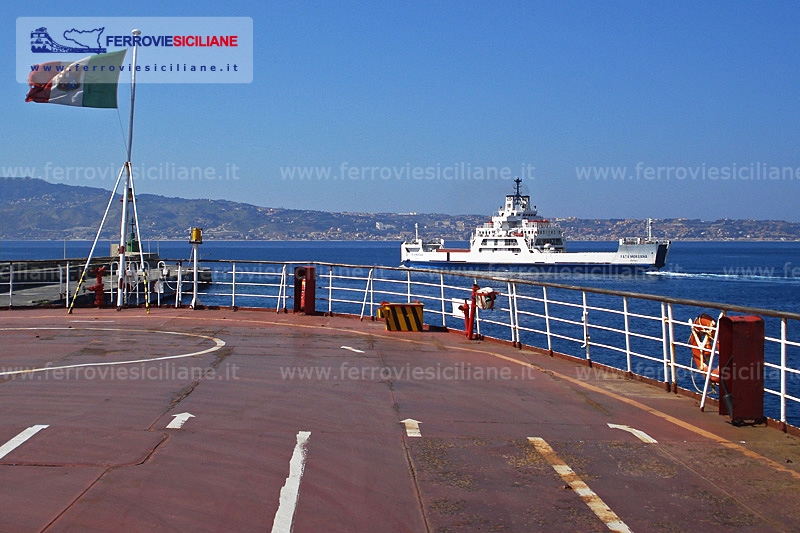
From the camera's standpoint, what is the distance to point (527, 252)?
98.7 metres

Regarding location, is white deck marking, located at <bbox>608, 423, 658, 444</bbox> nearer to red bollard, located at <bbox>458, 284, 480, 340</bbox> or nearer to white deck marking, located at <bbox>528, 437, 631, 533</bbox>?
white deck marking, located at <bbox>528, 437, 631, 533</bbox>

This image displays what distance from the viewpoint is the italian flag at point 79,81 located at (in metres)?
19.5

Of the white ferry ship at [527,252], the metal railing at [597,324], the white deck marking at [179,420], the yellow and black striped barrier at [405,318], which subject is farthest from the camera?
the white ferry ship at [527,252]

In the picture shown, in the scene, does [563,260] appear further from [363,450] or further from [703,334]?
[363,450]

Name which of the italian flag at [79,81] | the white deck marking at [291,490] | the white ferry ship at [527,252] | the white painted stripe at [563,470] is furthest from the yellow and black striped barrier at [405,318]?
the white ferry ship at [527,252]

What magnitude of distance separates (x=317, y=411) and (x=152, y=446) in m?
2.02

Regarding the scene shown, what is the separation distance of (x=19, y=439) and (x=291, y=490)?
8.86 feet

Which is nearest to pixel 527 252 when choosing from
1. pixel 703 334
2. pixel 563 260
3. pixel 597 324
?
pixel 563 260

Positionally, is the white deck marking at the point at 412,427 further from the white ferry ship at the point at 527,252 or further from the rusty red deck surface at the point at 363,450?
the white ferry ship at the point at 527,252

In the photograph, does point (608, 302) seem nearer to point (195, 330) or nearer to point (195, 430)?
point (195, 330)

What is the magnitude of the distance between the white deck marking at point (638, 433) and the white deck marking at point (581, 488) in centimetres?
100

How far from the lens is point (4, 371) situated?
9766 mm

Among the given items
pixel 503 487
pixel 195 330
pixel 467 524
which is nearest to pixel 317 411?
pixel 503 487

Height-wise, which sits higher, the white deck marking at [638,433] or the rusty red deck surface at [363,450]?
the rusty red deck surface at [363,450]
